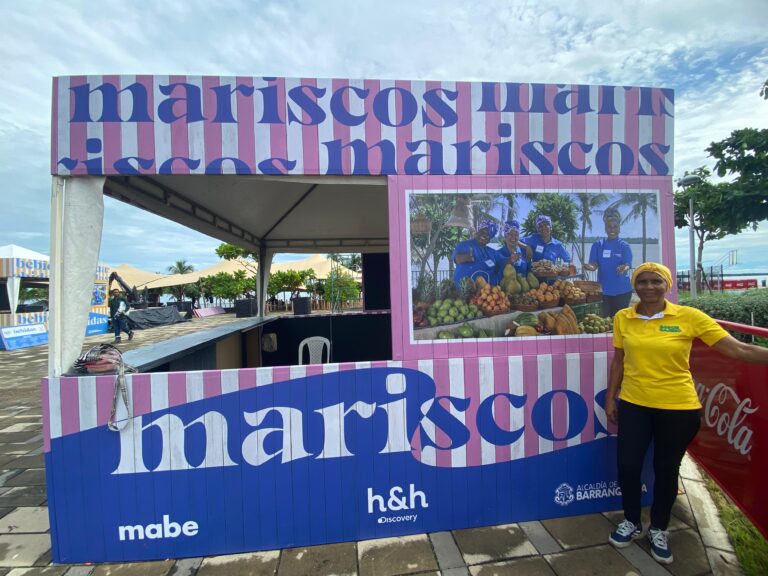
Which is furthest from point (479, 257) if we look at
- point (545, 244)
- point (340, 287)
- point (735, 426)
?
point (340, 287)

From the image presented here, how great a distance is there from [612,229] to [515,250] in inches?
26.7

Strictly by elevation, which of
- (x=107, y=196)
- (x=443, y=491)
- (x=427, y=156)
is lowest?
(x=443, y=491)

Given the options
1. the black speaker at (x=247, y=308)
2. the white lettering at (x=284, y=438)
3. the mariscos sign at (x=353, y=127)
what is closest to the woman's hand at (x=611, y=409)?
the mariscos sign at (x=353, y=127)

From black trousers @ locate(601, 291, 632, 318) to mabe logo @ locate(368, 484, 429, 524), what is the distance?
1.70 m

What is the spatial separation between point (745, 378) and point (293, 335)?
5436mm

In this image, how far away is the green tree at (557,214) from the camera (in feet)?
7.84

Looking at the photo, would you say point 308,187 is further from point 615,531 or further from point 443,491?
point 615,531

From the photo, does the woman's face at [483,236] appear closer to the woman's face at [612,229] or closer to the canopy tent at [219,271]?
the woman's face at [612,229]

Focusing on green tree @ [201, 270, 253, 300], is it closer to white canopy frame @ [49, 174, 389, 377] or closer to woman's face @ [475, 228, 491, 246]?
white canopy frame @ [49, 174, 389, 377]

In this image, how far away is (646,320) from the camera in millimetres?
2021

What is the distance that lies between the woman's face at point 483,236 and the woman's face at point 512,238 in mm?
121

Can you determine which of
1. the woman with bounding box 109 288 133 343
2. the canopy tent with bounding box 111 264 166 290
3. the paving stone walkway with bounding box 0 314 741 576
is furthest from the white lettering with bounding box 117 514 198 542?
the canopy tent with bounding box 111 264 166 290

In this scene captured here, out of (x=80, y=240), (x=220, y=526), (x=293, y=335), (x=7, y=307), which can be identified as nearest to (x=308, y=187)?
(x=80, y=240)

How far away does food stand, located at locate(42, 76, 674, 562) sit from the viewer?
2.15 meters
